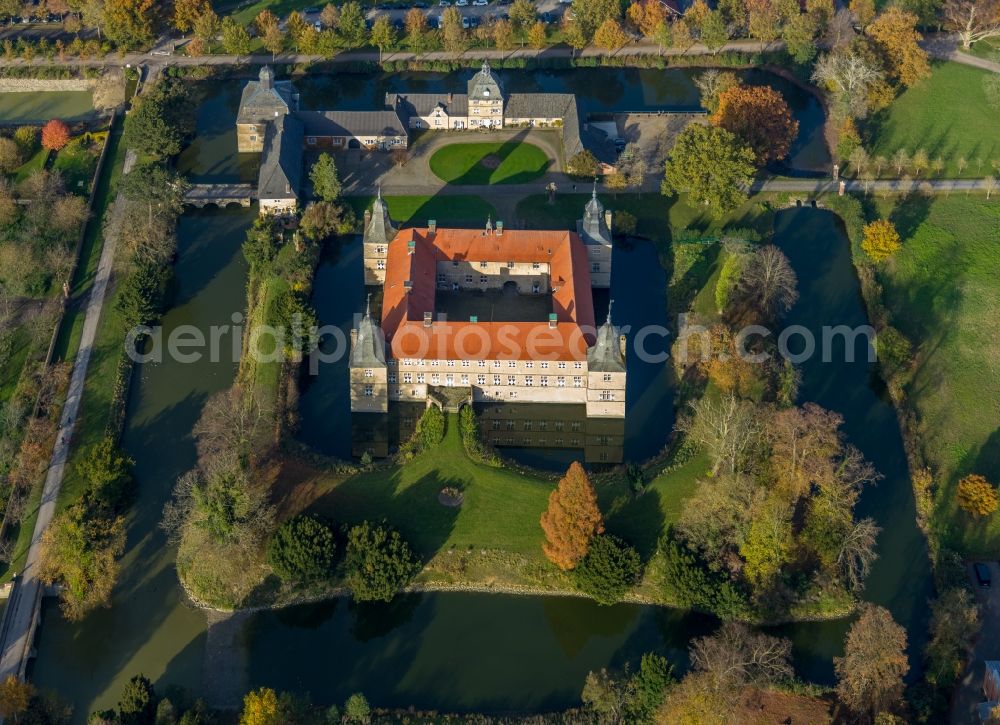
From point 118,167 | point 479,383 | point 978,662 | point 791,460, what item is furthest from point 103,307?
point 978,662

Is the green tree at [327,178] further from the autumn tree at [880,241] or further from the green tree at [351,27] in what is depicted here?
the autumn tree at [880,241]

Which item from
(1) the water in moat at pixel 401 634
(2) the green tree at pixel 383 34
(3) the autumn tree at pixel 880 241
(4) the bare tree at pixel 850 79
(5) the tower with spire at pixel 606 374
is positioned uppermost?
(2) the green tree at pixel 383 34

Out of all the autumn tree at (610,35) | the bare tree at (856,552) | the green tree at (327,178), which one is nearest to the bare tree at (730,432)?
the bare tree at (856,552)

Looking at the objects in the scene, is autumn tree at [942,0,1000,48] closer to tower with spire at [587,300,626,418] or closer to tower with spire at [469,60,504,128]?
tower with spire at [469,60,504,128]

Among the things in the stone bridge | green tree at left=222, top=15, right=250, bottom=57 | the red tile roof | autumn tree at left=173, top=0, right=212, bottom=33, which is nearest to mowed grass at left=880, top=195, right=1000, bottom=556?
the red tile roof

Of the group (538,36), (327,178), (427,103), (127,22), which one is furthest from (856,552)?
(127,22)

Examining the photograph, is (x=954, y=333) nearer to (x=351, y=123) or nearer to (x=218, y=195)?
(x=351, y=123)
